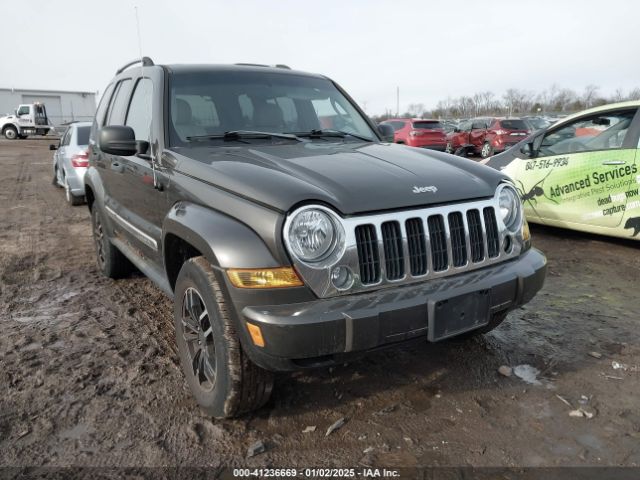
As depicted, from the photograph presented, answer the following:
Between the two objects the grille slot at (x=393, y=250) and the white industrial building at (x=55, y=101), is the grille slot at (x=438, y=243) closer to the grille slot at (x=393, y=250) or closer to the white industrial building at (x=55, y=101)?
the grille slot at (x=393, y=250)

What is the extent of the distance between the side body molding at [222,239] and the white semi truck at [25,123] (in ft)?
122

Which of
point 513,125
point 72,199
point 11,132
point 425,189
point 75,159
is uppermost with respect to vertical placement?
point 11,132

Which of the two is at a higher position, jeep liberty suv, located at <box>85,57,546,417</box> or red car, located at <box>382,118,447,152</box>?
red car, located at <box>382,118,447,152</box>

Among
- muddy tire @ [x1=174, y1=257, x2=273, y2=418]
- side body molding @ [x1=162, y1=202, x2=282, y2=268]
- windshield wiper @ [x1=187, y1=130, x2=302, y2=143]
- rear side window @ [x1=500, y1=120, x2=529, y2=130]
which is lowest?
muddy tire @ [x1=174, y1=257, x2=273, y2=418]

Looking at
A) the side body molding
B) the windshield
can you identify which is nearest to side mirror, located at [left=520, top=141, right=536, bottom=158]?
the windshield

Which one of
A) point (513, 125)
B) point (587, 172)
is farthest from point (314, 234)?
point (513, 125)

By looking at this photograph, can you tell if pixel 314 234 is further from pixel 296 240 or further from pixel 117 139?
pixel 117 139

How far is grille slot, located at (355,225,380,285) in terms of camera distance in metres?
2.29

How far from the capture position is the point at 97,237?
17.2 ft

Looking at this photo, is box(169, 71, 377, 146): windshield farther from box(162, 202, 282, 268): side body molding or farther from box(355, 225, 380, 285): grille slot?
box(355, 225, 380, 285): grille slot

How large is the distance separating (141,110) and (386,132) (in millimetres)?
1874

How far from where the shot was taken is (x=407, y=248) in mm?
2387

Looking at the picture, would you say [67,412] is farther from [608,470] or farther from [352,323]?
[608,470]

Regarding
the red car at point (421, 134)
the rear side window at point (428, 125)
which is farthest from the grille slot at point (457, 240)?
the rear side window at point (428, 125)
